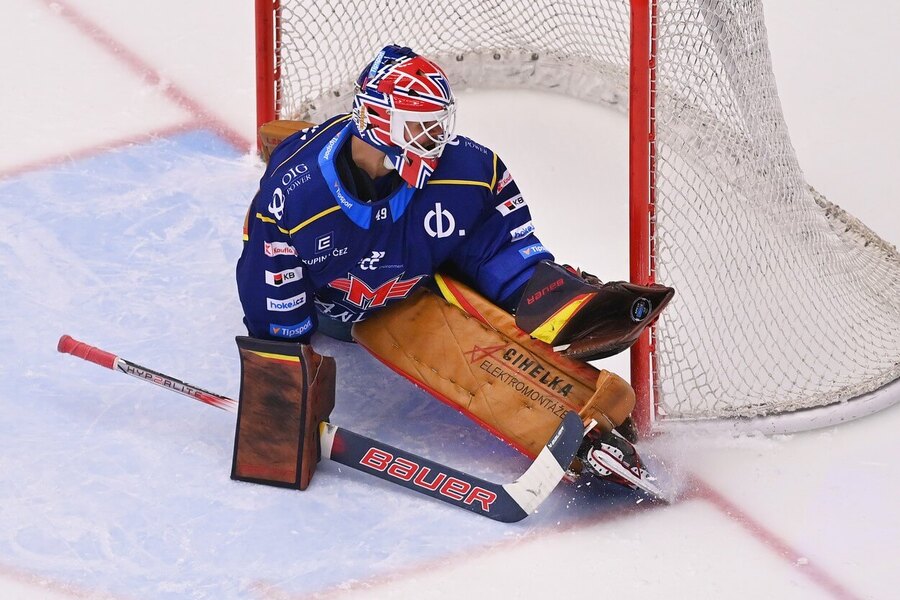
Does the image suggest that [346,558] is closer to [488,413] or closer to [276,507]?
[276,507]

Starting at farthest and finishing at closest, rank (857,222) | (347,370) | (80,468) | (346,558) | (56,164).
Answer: (56,164) < (857,222) < (347,370) < (80,468) < (346,558)

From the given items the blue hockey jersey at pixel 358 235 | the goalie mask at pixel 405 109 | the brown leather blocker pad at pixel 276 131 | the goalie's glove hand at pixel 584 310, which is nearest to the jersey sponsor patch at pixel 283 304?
the blue hockey jersey at pixel 358 235

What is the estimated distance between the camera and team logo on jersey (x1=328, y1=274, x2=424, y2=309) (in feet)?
10.0

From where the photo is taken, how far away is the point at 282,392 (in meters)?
2.96

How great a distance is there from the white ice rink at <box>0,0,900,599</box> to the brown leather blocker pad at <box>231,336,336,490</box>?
6 centimetres

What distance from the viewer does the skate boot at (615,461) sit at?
2883mm

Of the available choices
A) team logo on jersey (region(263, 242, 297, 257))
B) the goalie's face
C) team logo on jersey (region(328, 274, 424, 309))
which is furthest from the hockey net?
team logo on jersey (region(263, 242, 297, 257))

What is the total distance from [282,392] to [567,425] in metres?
0.60

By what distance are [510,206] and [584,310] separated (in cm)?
34

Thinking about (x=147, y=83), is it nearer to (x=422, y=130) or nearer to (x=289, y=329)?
(x=289, y=329)

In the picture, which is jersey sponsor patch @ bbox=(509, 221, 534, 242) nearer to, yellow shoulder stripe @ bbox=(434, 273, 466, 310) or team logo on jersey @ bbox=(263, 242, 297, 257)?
yellow shoulder stripe @ bbox=(434, 273, 466, 310)

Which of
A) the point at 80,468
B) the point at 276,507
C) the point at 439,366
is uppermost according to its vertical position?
the point at 439,366

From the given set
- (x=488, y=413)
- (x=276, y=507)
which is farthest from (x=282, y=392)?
(x=488, y=413)

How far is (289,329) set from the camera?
3039 millimetres
